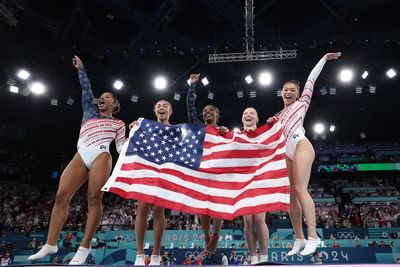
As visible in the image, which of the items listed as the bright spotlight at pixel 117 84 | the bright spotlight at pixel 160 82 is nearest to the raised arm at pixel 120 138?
the bright spotlight at pixel 160 82

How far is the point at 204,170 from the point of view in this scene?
4629mm

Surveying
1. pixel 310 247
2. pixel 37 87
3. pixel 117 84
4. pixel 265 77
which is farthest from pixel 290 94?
pixel 37 87

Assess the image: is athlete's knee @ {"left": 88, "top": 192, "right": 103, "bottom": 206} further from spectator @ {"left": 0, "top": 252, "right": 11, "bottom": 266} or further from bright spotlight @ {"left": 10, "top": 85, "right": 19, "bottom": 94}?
bright spotlight @ {"left": 10, "top": 85, "right": 19, "bottom": 94}

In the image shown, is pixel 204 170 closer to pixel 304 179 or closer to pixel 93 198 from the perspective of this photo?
pixel 304 179

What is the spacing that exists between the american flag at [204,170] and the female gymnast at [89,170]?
1.18 feet

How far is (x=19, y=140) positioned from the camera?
22250mm

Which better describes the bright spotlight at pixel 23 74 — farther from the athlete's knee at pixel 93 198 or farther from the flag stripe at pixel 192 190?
the flag stripe at pixel 192 190

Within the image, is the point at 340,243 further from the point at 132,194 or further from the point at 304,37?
the point at 132,194

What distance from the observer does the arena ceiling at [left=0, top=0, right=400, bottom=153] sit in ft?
39.2

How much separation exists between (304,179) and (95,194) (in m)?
2.81

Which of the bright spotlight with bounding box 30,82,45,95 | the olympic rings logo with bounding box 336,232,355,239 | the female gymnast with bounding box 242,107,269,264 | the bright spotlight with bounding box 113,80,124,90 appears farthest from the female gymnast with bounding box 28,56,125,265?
the olympic rings logo with bounding box 336,232,355,239

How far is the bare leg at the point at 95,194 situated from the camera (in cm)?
449

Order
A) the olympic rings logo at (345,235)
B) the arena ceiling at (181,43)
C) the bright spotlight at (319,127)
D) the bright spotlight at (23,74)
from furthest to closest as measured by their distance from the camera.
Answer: the bright spotlight at (319,127) → the bright spotlight at (23,74) → the olympic rings logo at (345,235) → the arena ceiling at (181,43)

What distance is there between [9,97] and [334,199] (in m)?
19.0
